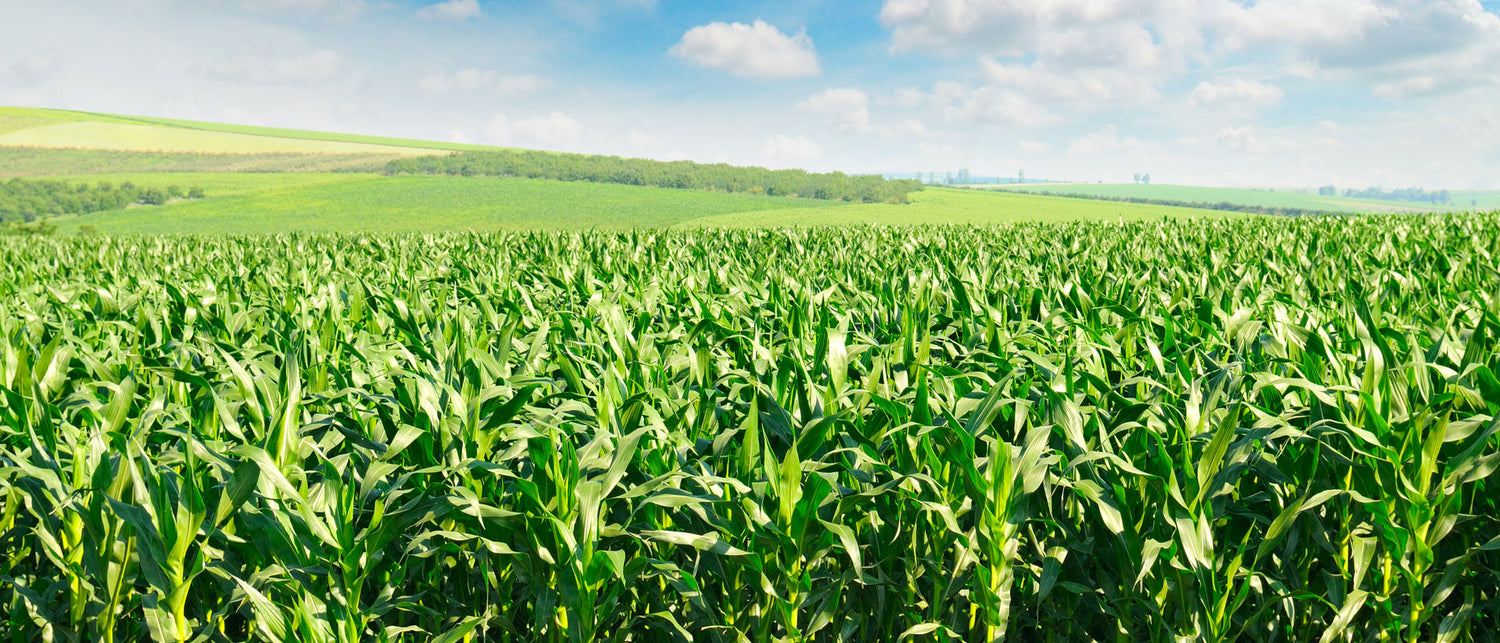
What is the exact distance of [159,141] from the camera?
10606 centimetres

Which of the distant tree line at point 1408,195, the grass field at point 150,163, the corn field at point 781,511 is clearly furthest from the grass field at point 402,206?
the distant tree line at point 1408,195

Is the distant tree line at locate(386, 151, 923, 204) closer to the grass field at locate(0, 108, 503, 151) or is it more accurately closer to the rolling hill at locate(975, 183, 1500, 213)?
the grass field at locate(0, 108, 503, 151)

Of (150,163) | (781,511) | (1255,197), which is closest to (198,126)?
(150,163)

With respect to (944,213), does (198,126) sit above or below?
above

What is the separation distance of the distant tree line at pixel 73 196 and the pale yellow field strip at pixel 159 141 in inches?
1239

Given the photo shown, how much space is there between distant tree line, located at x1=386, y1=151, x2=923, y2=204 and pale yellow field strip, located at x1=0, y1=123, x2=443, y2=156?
1628 centimetres

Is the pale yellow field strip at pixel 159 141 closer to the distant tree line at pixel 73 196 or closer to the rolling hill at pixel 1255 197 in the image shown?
the distant tree line at pixel 73 196

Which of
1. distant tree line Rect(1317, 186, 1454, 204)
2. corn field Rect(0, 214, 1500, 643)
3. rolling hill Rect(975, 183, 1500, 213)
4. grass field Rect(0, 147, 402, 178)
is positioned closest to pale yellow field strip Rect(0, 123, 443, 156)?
grass field Rect(0, 147, 402, 178)

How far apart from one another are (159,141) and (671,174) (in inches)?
2811

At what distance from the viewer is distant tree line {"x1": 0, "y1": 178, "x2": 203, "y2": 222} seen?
66562 millimetres

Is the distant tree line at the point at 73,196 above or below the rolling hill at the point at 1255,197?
below

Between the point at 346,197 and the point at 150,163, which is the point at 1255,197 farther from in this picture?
the point at 150,163

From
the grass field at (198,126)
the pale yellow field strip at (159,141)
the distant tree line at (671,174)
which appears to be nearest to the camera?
the distant tree line at (671,174)

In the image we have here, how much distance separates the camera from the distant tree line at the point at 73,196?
66562 millimetres
